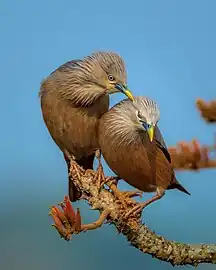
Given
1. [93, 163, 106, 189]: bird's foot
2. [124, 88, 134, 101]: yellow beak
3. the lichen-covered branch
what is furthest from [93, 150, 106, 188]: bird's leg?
the lichen-covered branch

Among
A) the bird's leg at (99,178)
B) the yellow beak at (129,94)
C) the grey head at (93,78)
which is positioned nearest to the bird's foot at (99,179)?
the bird's leg at (99,178)

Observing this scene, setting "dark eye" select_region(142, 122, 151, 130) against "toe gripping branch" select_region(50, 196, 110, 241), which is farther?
"dark eye" select_region(142, 122, 151, 130)

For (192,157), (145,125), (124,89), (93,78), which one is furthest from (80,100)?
(192,157)

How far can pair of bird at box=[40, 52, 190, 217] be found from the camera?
1.97m

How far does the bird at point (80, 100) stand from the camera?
2324 millimetres

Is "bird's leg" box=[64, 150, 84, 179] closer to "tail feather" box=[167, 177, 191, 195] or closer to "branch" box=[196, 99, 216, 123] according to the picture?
"tail feather" box=[167, 177, 191, 195]

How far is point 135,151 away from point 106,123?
186 mm

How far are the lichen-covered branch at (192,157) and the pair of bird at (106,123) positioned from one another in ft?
1.87

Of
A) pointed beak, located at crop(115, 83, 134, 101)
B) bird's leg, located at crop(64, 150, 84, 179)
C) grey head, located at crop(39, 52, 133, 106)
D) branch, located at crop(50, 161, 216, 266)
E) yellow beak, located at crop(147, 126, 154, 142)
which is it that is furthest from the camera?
grey head, located at crop(39, 52, 133, 106)

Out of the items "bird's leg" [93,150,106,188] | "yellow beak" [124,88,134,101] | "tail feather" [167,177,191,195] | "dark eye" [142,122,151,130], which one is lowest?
"tail feather" [167,177,191,195]

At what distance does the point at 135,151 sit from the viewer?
6.59 feet

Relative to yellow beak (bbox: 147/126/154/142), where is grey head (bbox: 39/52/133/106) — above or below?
above

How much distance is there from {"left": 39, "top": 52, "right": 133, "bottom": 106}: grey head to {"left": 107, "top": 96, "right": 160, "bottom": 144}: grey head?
6.3 inches

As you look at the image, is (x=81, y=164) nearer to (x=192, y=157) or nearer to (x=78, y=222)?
(x=78, y=222)
